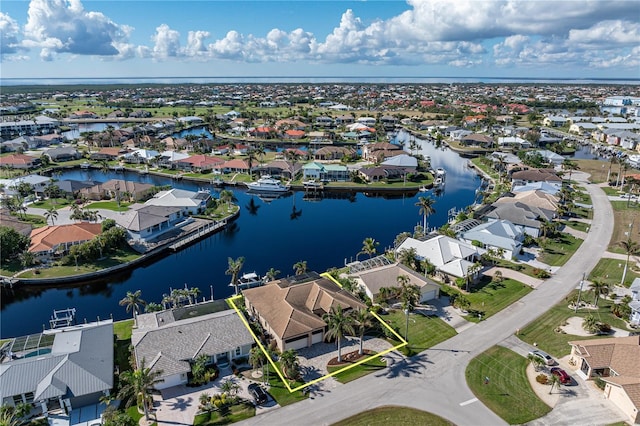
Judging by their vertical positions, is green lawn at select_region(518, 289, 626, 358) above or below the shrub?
above

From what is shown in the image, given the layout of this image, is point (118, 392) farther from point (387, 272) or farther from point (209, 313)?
point (387, 272)

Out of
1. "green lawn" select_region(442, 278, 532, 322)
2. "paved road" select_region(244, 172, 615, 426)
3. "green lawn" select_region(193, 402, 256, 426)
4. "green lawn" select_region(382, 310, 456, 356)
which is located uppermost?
"green lawn" select_region(442, 278, 532, 322)

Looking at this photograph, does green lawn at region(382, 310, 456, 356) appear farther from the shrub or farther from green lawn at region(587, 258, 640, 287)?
green lawn at region(587, 258, 640, 287)

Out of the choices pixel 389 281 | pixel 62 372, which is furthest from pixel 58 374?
pixel 389 281

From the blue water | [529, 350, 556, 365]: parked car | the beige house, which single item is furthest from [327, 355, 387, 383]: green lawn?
the blue water

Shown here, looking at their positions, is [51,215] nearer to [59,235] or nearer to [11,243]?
[59,235]
